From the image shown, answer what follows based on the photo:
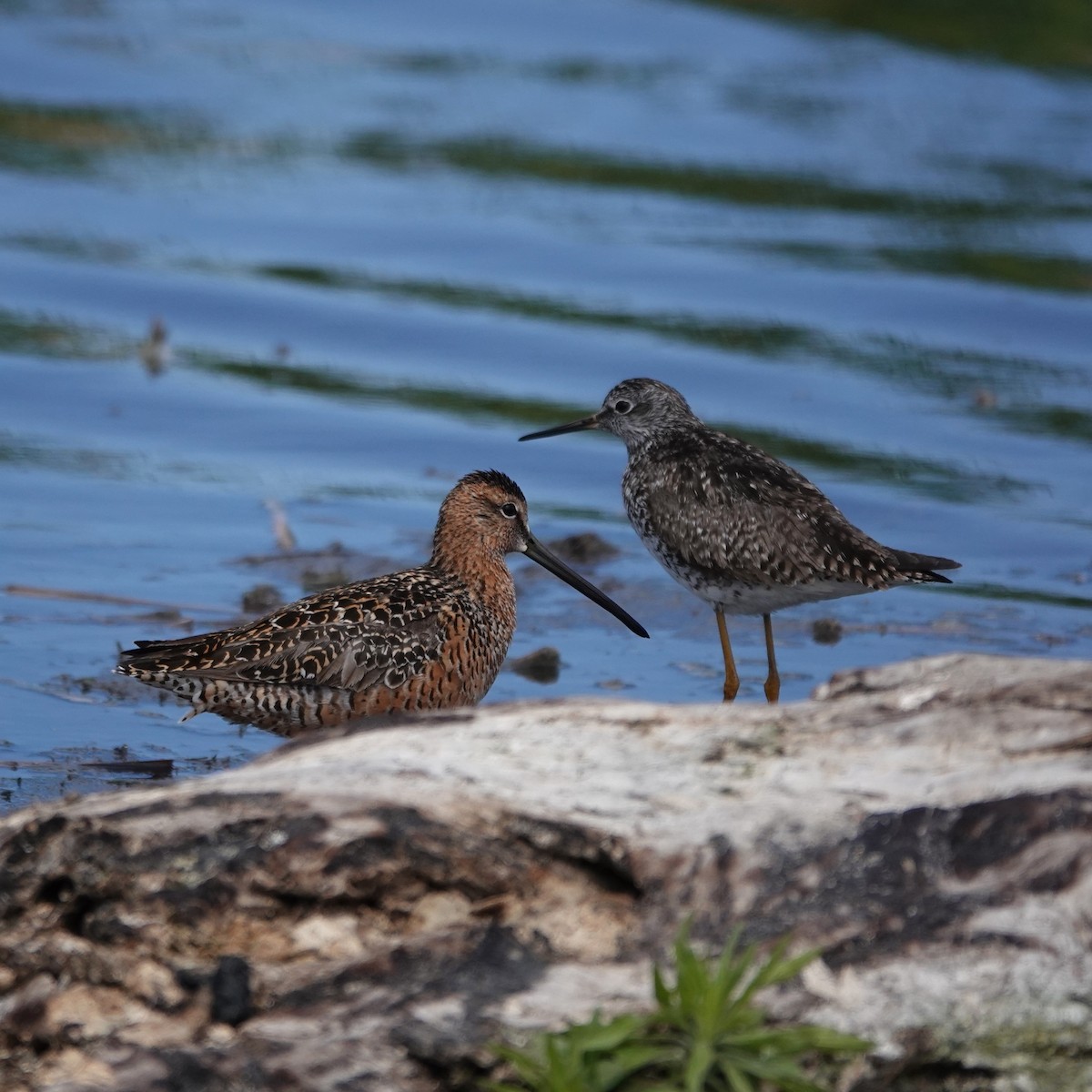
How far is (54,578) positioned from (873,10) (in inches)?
519

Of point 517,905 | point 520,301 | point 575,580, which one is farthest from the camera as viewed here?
point 520,301

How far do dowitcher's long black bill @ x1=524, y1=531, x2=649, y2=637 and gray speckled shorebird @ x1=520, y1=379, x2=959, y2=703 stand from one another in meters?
0.26

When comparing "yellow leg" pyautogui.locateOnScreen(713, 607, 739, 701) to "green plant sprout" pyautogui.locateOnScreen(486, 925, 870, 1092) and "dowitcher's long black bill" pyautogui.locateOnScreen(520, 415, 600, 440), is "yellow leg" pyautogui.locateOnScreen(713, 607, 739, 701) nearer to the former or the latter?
"dowitcher's long black bill" pyautogui.locateOnScreen(520, 415, 600, 440)

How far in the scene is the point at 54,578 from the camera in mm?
8516

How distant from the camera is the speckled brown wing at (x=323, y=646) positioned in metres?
6.59

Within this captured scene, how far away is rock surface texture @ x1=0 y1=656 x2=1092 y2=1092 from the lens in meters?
3.61

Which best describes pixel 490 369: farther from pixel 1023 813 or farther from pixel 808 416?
pixel 1023 813

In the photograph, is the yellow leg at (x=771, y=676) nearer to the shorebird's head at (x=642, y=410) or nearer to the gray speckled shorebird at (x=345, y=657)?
the gray speckled shorebird at (x=345, y=657)

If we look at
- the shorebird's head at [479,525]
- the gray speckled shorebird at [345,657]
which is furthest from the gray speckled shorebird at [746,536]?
the gray speckled shorebird at [345,657]

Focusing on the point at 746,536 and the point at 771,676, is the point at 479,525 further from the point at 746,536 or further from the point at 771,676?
the point at 771,676

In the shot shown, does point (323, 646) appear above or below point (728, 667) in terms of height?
above

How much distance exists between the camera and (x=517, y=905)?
3807 millimetres

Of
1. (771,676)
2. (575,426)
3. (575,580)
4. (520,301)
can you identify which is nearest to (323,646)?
(575,580)

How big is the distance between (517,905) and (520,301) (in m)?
9.16
